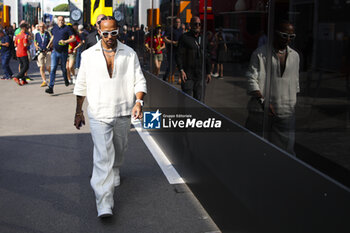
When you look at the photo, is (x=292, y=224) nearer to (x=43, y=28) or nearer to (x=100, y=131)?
(x=100, y=131)

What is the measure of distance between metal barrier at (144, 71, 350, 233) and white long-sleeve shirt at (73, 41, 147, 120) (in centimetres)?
77

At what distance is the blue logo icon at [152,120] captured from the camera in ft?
25.8

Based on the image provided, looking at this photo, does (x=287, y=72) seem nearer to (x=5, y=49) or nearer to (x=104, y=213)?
(x=104, y=213)

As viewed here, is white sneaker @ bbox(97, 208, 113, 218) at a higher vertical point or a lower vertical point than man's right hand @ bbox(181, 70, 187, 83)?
lower

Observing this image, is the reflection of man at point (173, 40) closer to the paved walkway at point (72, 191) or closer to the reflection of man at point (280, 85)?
the paved walkway at point (72, 191)

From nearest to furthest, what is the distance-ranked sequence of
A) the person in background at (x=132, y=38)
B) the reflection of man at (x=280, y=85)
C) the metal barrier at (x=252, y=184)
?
the metal barrier at (x=252, y=184) → the reflection of man at (x=280, y=85) → the person in background at (x=132, y=38)

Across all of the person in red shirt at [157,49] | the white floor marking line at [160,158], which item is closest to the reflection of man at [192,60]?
the white floor marking line at [160,158]

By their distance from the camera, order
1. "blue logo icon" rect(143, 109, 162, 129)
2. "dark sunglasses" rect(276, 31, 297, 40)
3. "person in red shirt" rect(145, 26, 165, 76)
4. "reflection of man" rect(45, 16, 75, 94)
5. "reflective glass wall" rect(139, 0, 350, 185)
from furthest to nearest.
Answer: "reflection of man" rect(45, 16, 75, 94)
"person in red shirt" rect(145, 26, 165, 76)
"blue logo icon" rect(143, 109, 162, 129)
"dark sunglasses" rect(276, 31, 297, 40)
"reflective glass wall" rect(139, 0, 350, 185)

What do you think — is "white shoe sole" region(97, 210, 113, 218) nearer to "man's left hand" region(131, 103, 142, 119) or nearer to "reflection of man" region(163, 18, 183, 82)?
"man's left hand" region(131, 103, 142, 119)

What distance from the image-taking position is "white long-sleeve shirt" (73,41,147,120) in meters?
4.71

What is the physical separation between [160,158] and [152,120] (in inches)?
71.7

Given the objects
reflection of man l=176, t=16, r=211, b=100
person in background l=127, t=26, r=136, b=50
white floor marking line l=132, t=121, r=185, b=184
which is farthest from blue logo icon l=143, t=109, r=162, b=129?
person in background l=127, t=26, r=136, b=50

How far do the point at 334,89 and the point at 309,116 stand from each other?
0.45 meters

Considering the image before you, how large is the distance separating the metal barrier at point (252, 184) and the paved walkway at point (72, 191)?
304mm
